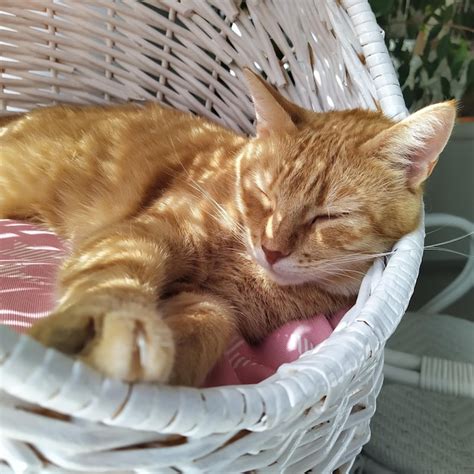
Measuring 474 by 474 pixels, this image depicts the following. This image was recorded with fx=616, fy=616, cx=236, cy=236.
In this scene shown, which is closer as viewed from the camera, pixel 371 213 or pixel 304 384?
pixel 304 384

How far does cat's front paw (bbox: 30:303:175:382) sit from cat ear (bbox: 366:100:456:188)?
0.63 meters

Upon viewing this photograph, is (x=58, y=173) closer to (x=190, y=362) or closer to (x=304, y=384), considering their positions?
(x=190, y=362)

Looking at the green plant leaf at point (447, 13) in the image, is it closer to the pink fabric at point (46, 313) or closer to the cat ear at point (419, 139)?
the cat ear at point (419, 139)

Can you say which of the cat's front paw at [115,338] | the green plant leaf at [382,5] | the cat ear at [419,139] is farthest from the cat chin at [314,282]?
the green plant leaf at [382,5]

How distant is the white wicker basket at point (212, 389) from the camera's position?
584 millimetres

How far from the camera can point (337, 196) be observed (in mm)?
1167

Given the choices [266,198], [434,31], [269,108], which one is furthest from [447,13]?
[266,198]

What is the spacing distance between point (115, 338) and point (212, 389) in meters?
0.12

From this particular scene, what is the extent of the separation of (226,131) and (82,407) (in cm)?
113

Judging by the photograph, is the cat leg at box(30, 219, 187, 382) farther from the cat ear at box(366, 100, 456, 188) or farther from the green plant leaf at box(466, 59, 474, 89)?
the green plant leaf at box(466, 59, 474, 89)

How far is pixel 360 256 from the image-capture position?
114 cm

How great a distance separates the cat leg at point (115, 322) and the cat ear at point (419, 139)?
50 cm

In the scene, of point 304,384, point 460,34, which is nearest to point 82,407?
point 304,384

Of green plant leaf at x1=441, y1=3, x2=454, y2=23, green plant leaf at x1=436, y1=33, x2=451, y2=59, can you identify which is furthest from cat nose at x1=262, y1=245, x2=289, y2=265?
green plant leaf at x1=441, y1=3, x2=454, y2=23
